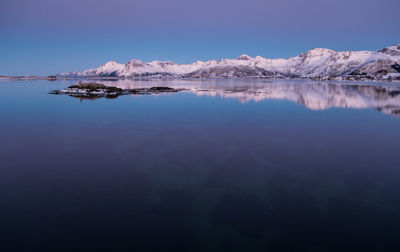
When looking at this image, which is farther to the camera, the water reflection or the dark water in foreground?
the water reflection

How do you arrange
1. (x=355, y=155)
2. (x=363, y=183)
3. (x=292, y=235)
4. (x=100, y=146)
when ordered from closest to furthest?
(x=292, y=235) → (x=363, y=183) → (x=355, y=155) → (x=100, y=146)

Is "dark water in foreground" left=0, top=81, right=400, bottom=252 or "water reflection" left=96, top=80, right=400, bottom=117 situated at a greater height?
"water reflection" left=96, top=80, right=400, bottom=117

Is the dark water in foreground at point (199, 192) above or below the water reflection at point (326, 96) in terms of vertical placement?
below

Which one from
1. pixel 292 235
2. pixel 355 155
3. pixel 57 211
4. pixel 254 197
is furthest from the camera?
pixel 355 155

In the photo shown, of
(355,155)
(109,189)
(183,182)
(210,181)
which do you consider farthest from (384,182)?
(109,189)

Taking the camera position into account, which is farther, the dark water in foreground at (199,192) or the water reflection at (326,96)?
the water reflection at (326,96)

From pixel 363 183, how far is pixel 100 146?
17.7 meters

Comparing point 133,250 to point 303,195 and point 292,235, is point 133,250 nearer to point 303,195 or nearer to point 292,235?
point 292,235

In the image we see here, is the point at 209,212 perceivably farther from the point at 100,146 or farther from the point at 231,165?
the point at 100,146

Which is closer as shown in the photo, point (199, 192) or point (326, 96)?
point (199, 192)

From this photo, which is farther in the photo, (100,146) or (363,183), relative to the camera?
(100,146)

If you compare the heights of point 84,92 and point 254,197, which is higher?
point 84,92

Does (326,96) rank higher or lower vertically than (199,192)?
higher

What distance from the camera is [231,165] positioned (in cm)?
1588
